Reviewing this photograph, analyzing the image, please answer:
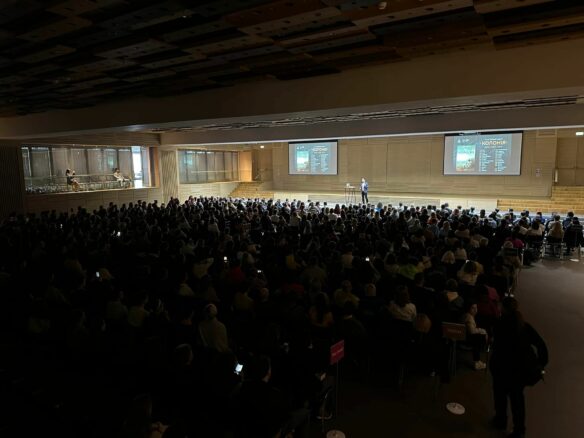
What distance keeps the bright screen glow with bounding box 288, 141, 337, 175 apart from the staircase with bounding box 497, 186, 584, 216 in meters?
9.44

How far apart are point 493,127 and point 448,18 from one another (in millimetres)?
8886

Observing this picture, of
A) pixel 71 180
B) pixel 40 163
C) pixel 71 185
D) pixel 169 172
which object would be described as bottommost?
pixel 71 185

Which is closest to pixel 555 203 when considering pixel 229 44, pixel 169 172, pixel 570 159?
pixel 570 159

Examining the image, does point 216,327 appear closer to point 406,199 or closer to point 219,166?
point 406,199

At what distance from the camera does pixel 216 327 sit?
182 inches

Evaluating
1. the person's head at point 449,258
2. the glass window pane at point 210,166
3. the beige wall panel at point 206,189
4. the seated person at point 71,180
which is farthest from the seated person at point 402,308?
the glass window pane at point 210,166

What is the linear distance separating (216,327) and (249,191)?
24835mm

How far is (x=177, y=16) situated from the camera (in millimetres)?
4852

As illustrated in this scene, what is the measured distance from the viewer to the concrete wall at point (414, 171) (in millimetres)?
21469

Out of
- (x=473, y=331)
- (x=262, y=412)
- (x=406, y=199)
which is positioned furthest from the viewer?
(x=406, y=199)

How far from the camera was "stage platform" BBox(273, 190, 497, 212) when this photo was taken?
20.8 m

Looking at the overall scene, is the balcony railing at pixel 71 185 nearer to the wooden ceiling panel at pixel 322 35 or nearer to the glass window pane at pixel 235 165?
the glass window pane at pixel 235 165

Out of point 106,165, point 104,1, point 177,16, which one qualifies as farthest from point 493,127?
point 106,165

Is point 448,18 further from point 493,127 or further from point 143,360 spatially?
point 493,127
